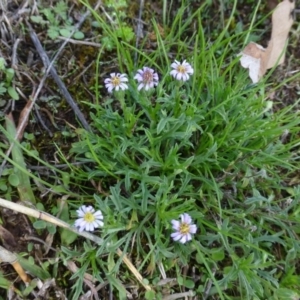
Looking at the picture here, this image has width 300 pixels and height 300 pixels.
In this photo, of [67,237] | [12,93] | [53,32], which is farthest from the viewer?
[53,32]

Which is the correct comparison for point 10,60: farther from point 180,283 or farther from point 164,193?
point 180,283

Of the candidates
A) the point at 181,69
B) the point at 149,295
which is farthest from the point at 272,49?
the point at 149,295

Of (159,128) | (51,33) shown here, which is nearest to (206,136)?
(159,128)

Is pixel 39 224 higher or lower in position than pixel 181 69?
lower

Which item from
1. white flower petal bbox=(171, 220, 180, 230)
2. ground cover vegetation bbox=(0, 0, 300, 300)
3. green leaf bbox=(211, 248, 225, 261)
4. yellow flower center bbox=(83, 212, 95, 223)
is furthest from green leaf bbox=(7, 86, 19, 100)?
green leaf bbox=(211, 248, 225, 261)

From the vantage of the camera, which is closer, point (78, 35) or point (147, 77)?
point (147, 77)

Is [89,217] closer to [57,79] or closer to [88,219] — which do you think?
[88,219]

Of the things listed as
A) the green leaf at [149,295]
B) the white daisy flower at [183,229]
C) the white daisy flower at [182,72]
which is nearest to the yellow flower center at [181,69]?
the white daisy flower at [182,72]
